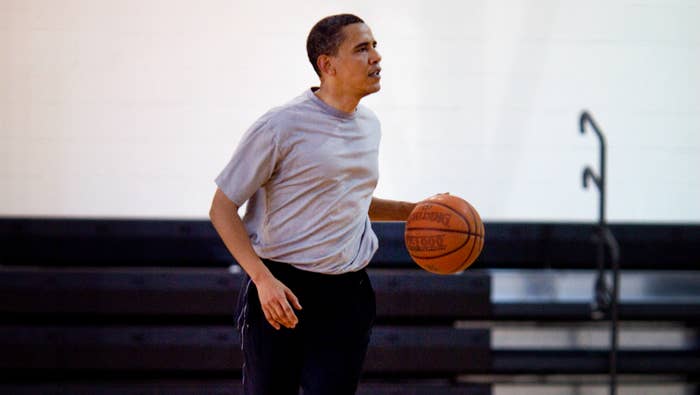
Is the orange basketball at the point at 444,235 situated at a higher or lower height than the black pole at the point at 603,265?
higher

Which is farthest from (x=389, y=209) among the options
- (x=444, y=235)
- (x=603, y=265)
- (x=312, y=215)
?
(x=603, y=265)

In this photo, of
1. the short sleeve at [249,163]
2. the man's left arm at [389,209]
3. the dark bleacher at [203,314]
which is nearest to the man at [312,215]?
the short sleeve at [249,163]

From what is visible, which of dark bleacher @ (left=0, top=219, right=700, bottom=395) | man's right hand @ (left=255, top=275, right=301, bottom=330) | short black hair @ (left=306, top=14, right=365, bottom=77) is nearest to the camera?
man's right hand @ (left=255, top=275, right=301, bottom=330)

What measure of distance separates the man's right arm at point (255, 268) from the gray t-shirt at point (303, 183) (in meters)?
0.04

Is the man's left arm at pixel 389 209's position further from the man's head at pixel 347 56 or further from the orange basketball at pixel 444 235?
the man's head at pixel 347 56

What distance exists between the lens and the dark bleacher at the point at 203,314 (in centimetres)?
448

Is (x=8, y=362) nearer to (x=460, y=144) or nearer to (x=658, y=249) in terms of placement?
(x=460, y=144)

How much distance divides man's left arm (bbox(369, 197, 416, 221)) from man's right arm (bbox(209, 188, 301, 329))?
1.79 feet

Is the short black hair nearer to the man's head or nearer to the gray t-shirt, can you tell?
the man's head

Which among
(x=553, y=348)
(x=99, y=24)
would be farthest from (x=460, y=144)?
(x=99, y=24)

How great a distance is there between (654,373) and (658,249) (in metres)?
0.63

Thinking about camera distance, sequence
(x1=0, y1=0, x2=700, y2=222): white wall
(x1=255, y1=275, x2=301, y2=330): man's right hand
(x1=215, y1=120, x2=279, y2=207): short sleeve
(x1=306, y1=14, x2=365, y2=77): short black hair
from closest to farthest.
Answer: (x1=255, y1=275, x2=301, y2=330): man's right hand → (x1=215, y1=120, x2=279, y2=207): short sleeve → (x1=306, y1=14, x2=365, y2=77): short black hair → (x1=0, y1=0, x2=700, y2=222): white wall

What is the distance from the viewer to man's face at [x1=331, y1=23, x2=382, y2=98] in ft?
8.07

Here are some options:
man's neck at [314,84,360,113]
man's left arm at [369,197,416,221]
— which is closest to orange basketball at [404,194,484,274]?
man's left arm at [369,197,416,221]
